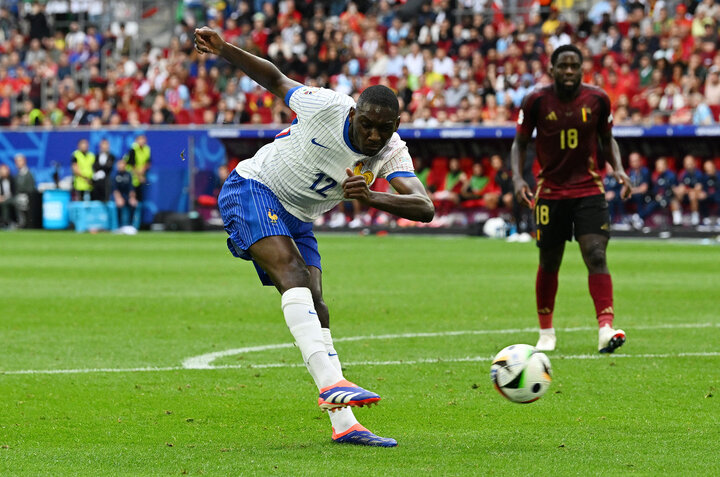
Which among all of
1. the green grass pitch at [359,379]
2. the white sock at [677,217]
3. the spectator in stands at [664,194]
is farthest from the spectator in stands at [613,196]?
the green grass pitch at [359,379]

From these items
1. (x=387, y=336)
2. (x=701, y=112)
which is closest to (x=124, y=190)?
(x=701, y=112)

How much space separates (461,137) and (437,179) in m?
2.02

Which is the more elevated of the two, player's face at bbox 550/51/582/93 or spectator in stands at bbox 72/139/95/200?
player's face at bbox 550/51/582/93

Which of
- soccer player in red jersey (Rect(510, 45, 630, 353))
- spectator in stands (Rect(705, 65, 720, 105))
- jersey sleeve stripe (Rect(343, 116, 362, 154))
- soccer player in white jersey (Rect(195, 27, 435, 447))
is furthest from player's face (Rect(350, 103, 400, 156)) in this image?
spectator in stands (Rect(705, 65, 720, 105))

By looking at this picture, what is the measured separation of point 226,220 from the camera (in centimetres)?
635

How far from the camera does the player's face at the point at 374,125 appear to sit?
566cm

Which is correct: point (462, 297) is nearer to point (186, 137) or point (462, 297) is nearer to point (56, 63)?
point (186, 137)

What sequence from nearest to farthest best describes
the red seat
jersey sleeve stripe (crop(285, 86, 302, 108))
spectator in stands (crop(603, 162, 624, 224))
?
jersey sleeve stripe (crop(285, 86, 302, 108)), spectator in stands (crop(603, 162, 624, 224)), the red seat

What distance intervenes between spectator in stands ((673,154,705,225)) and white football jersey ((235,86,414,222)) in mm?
22412

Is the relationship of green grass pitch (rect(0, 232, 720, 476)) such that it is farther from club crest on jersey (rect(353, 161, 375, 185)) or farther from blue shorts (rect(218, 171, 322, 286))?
club crest on jersey (rect(353, 161, 375, 185))

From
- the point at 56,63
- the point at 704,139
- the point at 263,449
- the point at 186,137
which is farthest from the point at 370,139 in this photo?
the point at 56,63

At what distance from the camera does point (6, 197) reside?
112ft

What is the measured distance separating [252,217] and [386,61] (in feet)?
86.5

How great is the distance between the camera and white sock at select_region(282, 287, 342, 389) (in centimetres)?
564
